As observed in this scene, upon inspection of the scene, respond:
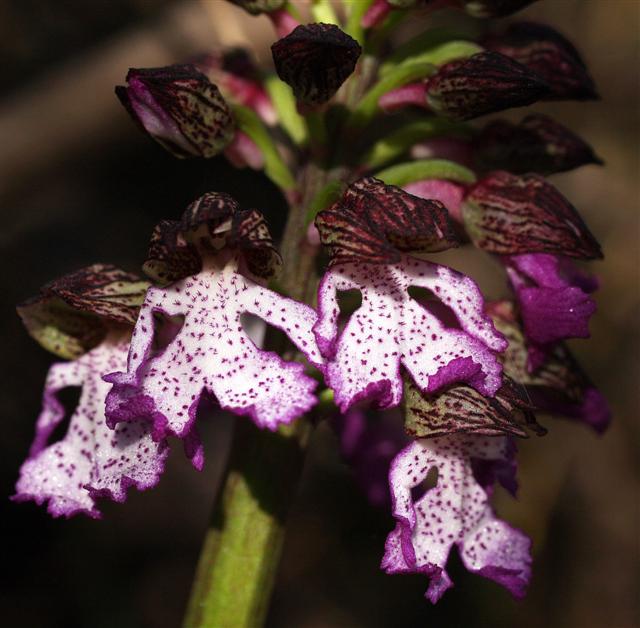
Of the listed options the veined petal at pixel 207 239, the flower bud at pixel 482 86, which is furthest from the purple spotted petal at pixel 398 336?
the flower bud at pixel 482 86

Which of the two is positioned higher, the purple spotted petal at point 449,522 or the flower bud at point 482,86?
the flower bud at point 482,86

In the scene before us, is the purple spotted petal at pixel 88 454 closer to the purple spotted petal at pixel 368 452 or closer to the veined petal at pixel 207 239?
the veined petal at pixel 207 239

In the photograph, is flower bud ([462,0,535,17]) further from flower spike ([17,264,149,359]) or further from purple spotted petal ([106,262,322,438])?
flower spike ([17,264,149,359])

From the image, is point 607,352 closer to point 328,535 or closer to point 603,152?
point 603,152

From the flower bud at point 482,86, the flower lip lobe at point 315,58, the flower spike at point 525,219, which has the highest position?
the flower lip lobe at point 315,58

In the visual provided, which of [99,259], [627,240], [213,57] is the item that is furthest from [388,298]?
[99,259]

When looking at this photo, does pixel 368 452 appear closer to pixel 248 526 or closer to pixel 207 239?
pixel 248 526

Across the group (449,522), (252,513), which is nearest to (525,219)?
(449,522)

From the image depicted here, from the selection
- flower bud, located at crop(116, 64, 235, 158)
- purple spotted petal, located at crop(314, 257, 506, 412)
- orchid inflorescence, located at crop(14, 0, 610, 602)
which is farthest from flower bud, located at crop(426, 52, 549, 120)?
flower bud, located at crop(116, 64, 235, 158)
